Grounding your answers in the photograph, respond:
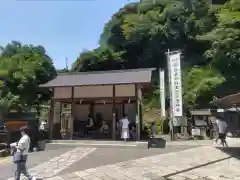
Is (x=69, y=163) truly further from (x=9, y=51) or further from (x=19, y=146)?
(x=9, y=51)

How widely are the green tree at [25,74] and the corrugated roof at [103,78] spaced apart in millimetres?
1723

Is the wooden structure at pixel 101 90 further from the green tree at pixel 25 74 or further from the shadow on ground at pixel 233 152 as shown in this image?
the shadow on ground at pixel 233 152

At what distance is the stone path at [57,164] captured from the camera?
941 cm

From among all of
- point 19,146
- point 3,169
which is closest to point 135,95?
point 3,169

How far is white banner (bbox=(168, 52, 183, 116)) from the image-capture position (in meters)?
17.9

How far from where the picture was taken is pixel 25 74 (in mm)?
19469

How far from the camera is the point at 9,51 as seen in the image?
77.4 ft

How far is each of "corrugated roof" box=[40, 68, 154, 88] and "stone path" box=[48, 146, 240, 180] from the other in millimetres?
5556

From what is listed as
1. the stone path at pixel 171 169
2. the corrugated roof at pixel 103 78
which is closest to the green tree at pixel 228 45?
the corrugated roof at pixel 103 78

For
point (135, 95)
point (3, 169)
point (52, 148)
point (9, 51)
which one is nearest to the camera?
point (3, 169)

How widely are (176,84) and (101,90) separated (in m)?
4.47

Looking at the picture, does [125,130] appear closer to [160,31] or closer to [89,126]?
[89,126]

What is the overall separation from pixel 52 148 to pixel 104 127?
13.9 feet

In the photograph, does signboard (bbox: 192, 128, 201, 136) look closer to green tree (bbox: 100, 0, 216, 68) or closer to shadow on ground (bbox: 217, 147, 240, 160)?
shadow on ground (bbox: 217, 147, 240, 160)
